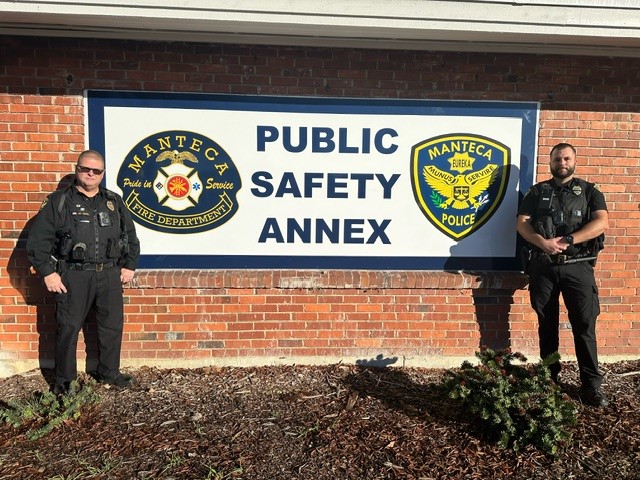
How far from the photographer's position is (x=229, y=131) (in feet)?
14.5

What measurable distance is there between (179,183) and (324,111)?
141cm

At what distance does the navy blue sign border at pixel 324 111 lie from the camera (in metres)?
4.34

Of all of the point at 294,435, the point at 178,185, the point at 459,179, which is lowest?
the point at 294,435

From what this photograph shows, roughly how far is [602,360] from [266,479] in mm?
3474

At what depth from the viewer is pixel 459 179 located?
4.59m

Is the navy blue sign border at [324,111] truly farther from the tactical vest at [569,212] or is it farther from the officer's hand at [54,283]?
the officer's hand at [54,283]

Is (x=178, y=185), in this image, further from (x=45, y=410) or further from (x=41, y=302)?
(x=45, y=410)

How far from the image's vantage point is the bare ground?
3.12 m

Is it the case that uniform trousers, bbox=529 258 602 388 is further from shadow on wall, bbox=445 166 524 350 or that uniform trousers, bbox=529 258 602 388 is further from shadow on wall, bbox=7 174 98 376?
shadow on wall, bbox=7 174 98 376

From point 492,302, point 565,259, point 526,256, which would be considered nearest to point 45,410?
point 492,302

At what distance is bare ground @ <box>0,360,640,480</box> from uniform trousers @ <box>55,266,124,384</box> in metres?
0.29

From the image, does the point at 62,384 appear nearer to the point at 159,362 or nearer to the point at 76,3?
the point at 159,362

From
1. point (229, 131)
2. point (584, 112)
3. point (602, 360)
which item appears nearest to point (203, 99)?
point (229, 131)

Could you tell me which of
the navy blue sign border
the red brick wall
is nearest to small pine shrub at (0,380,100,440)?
the red brick wall
